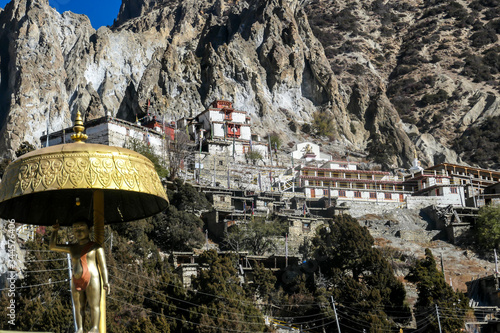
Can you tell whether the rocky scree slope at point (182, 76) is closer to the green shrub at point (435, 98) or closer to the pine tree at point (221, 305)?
the green shrub at point (435, 98)

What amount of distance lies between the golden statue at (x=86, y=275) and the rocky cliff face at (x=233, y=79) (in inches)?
2984

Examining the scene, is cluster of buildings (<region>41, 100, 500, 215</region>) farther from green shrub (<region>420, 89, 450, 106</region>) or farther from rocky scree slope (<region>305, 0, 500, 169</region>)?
green shrub (<region>420, 89, 450, 106</region>)

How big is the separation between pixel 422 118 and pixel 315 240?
82016 mm

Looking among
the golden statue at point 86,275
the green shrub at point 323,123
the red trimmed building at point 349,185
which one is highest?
the green shrub at point 323,123

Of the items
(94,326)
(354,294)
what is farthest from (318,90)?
(94,326)

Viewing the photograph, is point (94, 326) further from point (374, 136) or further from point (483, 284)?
point (374, 136)

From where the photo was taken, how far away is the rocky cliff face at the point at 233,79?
306 ft

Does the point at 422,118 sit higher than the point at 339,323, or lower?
Result: higher

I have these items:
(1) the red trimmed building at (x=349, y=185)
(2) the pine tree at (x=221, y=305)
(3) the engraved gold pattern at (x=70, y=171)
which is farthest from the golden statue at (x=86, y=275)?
(1) the red trimmed building at (x=349, y=185)

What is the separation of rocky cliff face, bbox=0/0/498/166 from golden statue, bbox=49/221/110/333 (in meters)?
75.8

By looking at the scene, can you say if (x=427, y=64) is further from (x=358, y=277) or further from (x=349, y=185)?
(x=358, y=277)

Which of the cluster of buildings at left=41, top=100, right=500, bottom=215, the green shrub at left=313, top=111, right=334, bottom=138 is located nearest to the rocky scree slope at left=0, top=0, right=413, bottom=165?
the green shrub at left=313, top=111, right=334, bottom=138

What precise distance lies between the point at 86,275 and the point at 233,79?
9016cm

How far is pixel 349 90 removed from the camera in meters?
117
